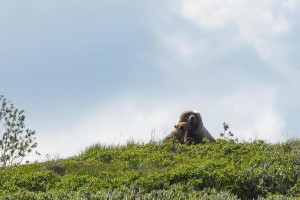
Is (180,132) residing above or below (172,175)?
above

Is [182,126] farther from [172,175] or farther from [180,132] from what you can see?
[172,175]

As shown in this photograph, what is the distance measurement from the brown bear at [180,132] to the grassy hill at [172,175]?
210cm

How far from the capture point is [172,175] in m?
15.7

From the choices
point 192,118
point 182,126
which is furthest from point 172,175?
point 192,118

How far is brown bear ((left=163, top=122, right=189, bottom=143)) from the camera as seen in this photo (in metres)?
24.2

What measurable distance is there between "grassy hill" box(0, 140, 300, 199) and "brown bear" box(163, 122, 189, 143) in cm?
210

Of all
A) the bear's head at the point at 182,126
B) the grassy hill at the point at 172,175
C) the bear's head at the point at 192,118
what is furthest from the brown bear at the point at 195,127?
the grassy hill at the point at 172,175

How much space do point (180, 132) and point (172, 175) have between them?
28.5ft

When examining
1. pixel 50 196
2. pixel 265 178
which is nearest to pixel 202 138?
pixel 265 178

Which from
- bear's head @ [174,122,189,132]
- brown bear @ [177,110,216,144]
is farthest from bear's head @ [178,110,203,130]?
bear's head @ [174,122,189,132]

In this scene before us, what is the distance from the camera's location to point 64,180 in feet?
54.0

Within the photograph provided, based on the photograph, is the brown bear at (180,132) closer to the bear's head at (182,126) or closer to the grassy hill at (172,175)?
the bear's head at (182,126)

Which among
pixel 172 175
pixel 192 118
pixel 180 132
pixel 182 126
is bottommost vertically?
pixel 172 175

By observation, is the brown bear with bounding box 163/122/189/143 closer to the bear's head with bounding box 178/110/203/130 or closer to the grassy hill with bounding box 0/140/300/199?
the bear's head with bounding box 178/110/203/130
